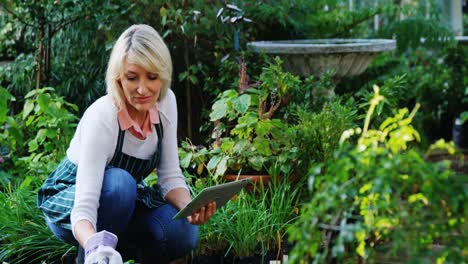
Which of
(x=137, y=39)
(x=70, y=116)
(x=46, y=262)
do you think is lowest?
(x=46, y=262)

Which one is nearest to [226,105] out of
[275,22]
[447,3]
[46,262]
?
[46,262]

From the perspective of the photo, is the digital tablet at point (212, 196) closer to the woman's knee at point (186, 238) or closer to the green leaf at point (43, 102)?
the woman's knee at point (186, 238)

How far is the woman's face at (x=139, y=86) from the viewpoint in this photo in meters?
3.02

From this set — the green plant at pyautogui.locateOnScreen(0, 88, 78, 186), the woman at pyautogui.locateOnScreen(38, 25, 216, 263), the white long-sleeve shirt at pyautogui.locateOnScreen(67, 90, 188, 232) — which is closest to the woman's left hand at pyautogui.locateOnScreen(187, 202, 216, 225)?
the woman at pyautogui.locateOnScreen(38, 25, 216, 263)

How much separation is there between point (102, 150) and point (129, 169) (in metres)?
0.25

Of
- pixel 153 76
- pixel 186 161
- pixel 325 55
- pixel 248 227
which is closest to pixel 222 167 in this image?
pixel 186 161

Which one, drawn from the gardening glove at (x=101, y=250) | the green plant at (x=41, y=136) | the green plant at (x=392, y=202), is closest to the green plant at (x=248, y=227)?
the gardening glove at (x=101, y=250)

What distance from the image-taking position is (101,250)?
8.47 ft

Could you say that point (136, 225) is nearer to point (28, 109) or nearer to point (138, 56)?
point (138, 56)

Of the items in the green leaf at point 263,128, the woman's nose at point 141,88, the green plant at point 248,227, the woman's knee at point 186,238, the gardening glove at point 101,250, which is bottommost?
the green plant at point 248,227

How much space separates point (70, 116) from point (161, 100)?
1.32m

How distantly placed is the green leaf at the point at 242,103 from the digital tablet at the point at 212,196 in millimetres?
1019

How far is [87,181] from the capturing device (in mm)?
2945

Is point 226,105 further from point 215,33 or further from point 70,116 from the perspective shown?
point 215,33
